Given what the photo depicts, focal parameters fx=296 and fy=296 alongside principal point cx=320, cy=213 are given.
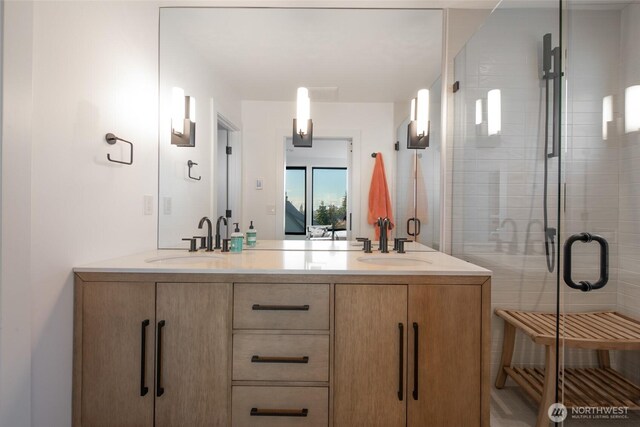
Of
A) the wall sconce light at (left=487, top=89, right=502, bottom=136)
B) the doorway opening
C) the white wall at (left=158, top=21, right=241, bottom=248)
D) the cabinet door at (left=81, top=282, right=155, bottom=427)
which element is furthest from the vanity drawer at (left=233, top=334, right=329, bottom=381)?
the wall sconce light at (left=487, top=89, right=502, bottom=136)

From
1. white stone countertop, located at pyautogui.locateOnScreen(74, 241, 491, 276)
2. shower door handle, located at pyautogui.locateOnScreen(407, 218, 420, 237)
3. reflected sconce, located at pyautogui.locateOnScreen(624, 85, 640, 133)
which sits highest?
reflected sconce, located at pyautogui.locateOnScreen(624, 85, 640, 133)

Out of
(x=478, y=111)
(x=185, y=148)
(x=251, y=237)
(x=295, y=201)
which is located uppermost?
(x=478, y=111)

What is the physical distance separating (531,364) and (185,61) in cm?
270

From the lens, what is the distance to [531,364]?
1.66 metres

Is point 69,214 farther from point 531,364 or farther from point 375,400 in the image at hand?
point 531,364

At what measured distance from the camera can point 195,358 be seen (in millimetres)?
1213

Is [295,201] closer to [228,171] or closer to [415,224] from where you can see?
[228,171]

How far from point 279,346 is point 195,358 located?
13.7 inches

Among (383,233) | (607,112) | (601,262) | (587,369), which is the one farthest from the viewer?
(383,233)

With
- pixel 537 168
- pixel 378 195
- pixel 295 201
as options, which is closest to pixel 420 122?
pixel 378 195

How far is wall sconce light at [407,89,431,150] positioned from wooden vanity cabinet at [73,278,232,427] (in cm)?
133

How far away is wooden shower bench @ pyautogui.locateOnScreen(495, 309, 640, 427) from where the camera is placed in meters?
1.33

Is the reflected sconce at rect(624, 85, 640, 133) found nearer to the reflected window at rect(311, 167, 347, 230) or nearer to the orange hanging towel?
the orange hanging towel

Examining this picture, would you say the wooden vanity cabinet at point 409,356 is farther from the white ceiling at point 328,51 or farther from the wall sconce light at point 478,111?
the white ceiling at point 328,51
